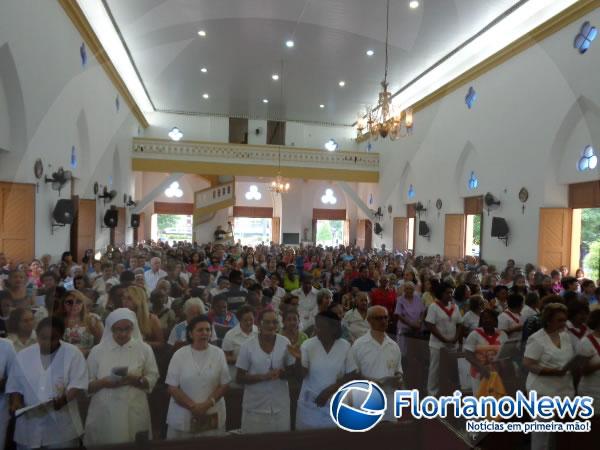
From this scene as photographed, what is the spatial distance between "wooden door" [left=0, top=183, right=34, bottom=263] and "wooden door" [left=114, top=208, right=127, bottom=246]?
674cm

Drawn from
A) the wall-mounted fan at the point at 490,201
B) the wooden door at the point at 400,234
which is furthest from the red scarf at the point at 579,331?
the wooden door at the point at 400,234

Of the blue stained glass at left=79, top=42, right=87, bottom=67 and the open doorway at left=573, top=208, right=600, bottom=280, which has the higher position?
the blue stained glass at left=79, top=42, right=87, bottom=67

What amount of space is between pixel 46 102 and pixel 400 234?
12.6 m

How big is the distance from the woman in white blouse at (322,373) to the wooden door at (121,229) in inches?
510

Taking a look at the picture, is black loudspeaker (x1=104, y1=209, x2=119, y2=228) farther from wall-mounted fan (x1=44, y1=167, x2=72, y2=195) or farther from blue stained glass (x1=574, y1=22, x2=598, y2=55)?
blue stained glass (x1=574, y1=22, x2=598, y2=55)

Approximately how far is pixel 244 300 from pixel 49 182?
5.69 m

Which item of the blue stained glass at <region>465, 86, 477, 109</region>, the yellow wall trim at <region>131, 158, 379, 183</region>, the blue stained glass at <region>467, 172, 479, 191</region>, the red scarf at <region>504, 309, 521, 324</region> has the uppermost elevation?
the blue stained glass at <region>465, 86, 477, 109</region>

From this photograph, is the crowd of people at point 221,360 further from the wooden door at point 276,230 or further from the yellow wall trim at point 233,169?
the wooden door at point 276,230

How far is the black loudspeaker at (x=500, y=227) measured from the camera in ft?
33.6

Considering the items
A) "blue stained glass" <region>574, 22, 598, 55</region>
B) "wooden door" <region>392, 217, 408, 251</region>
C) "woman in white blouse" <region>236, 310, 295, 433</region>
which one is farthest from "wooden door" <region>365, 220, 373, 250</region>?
"woman in white blouse" <region>236, 310, 295, 433</region>

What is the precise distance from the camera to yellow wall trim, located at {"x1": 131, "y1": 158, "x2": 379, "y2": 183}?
16.6 metres

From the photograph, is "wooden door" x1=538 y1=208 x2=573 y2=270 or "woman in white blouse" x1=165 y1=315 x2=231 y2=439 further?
"wooden door" x1=538 y1=208 x2=573 y2=270

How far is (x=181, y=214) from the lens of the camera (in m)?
22.8
